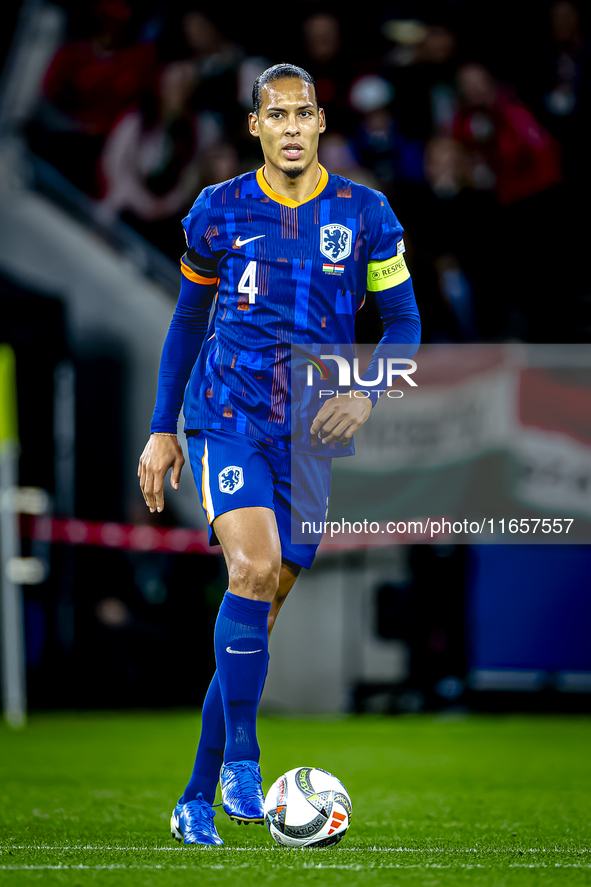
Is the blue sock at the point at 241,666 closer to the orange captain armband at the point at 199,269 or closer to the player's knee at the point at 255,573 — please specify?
the player's knee at the point at 255,573

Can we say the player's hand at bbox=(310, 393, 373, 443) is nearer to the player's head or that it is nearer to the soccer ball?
the player's head

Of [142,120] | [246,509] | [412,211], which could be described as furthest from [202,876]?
[142,120]

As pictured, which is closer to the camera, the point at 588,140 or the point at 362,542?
the point at 362,542

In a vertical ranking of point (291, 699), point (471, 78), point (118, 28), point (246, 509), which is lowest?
point (291, 699)

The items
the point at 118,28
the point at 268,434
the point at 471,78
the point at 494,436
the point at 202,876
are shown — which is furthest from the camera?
the point at 118,28

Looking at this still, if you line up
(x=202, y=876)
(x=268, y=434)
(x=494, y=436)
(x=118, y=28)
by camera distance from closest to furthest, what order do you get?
(x=202, y=876), (x=268, y=434), (x=494, y=436), (x=118, y=28)

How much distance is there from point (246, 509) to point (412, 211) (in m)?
5.99

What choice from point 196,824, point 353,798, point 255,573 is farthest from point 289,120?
point 353,798

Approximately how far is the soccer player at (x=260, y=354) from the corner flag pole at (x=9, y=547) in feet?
14.2

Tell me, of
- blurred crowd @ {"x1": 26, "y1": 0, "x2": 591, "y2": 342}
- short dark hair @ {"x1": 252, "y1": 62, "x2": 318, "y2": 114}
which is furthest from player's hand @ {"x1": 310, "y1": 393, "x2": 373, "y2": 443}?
blurred crowd @ {"x1": 26, "y1": 0, "x2": 591, "y2": 342}

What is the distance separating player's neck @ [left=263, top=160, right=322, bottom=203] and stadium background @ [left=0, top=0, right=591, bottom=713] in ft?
13.8

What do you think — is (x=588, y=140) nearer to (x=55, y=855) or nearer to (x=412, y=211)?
(x=412, y=211)

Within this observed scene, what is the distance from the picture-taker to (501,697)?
8078mm

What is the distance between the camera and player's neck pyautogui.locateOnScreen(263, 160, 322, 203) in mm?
3338
